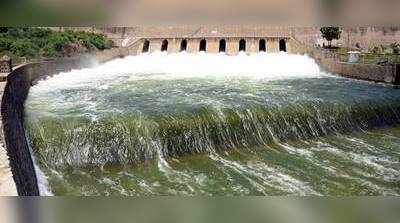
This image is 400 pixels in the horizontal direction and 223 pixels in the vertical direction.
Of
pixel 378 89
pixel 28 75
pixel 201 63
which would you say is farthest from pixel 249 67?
pixel 28 75

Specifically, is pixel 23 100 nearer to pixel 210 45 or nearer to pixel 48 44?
pixel 48 44

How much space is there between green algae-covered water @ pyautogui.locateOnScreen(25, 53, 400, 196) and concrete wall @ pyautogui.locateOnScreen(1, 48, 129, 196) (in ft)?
0.62

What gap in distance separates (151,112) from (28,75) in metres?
3.23

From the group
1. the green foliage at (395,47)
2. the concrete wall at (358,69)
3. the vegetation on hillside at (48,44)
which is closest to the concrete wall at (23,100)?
the vegetation on hillside at (48,44)

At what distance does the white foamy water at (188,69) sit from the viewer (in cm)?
934

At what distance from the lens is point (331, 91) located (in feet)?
25.6

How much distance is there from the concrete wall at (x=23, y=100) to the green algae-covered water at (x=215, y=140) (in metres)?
0.19

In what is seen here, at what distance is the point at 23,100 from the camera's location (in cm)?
646

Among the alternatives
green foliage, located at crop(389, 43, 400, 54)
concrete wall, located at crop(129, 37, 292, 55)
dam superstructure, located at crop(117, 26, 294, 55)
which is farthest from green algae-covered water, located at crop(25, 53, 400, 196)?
dam superstructure, located at crop(117, 26, 294, 55)

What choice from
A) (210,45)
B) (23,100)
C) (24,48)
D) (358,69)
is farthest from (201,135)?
(210,45)

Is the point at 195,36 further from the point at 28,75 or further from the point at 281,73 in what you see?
the point at 28,75

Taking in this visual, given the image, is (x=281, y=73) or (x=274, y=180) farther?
(x=281, y=73)

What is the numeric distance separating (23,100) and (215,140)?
2796 mm

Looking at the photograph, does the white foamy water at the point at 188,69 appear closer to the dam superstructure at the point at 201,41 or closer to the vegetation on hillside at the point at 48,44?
the dam superstructure at the point at 201,41
